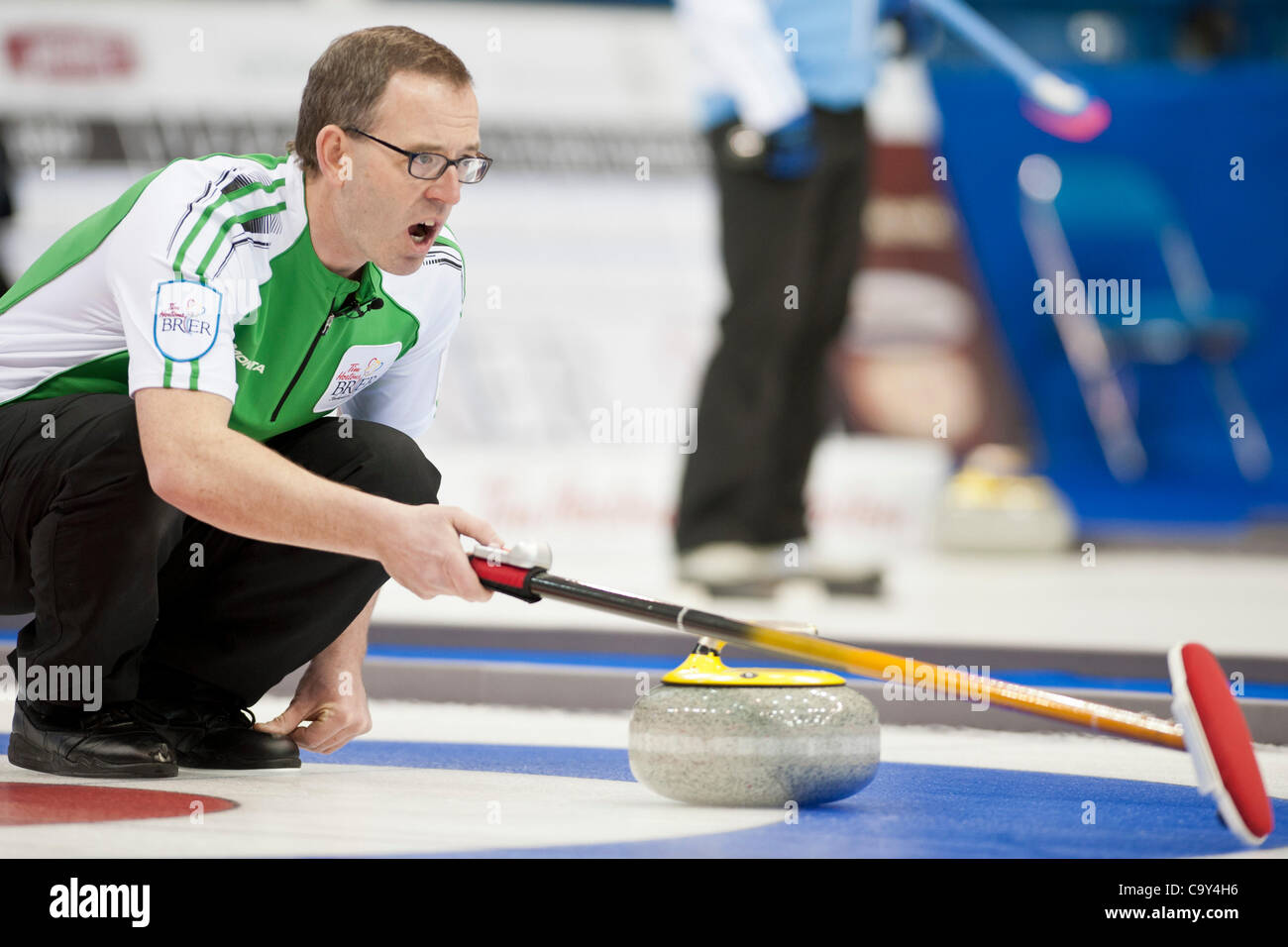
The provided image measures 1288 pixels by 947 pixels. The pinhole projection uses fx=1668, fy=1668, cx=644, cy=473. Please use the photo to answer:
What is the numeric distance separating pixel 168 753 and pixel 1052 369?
256 inches

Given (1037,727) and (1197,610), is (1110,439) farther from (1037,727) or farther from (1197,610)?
(1037,727)

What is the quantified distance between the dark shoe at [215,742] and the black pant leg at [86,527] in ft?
0.48

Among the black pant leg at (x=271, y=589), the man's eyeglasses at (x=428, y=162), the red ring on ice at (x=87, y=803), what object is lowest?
the red ring on ice at (x=87, y=803)

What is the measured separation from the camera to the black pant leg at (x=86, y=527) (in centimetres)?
195

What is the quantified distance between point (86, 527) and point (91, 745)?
0.90ft

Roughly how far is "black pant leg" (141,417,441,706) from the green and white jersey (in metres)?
0.08

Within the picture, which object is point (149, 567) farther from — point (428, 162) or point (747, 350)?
point (747, 350)

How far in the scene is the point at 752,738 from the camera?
1835 mm

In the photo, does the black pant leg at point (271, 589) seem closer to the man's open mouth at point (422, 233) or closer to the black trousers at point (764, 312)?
the man's open mouth at point (422, 233)

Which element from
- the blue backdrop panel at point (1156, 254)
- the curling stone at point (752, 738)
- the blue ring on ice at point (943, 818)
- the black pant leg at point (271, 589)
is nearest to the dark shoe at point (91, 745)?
the black pant leg at point (271, 589)

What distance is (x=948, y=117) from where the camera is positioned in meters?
7.97

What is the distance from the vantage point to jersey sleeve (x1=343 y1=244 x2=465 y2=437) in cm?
219

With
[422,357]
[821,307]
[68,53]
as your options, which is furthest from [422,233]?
[68,53]
